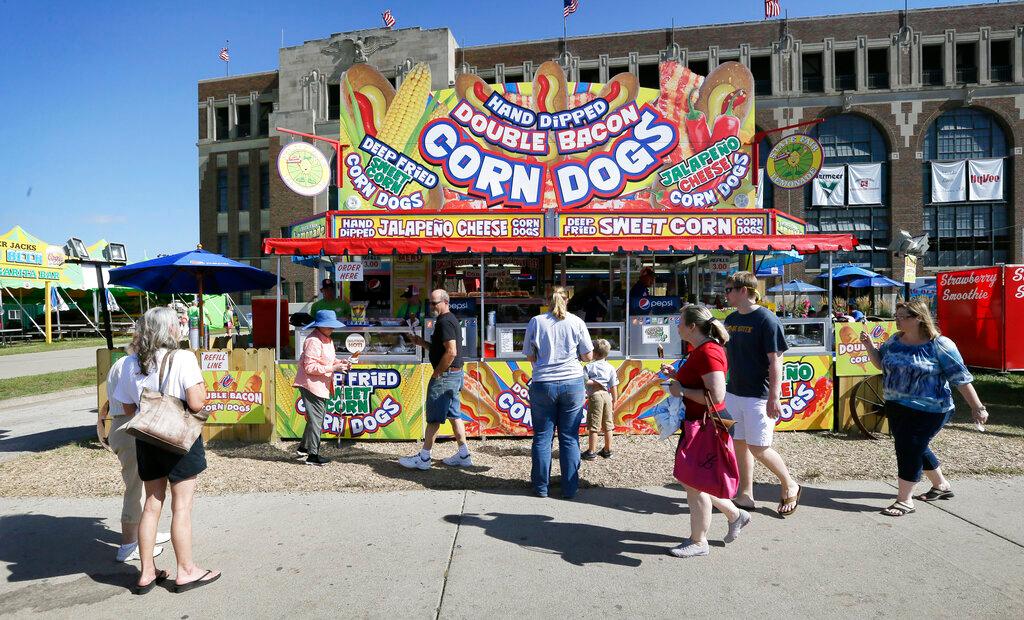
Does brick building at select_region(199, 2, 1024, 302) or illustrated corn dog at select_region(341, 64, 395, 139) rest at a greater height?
brick building at select_region(199, 2, 1024, 302)

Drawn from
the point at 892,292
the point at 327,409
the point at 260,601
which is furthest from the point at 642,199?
the point at 892,292

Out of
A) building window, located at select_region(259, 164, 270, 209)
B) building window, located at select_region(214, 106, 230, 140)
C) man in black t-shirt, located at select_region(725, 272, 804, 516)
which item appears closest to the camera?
man in black t-shirt, located at select_region(725, 272, 804, 516)

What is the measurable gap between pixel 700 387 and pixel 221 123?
45.2 m

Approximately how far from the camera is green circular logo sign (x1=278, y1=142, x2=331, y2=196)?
31.6 feet

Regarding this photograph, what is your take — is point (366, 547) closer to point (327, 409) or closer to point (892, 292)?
point (327, 409)

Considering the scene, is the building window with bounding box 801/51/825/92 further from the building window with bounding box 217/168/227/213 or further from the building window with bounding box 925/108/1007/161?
the building window with bounding box 217/168/227/213

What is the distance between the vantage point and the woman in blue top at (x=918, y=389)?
14.5ft

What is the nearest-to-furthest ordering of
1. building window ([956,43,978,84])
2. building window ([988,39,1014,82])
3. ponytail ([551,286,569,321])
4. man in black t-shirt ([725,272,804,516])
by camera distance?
man in black t-shirt ([725,272,804,516]) < ponytail ([551,286,569,321]) < building window ([988,39,1014,82]) < building window ([956,43,978,84])

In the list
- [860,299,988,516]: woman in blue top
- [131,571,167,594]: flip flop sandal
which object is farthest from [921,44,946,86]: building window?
[131,571,167,594]: flip flop sandal

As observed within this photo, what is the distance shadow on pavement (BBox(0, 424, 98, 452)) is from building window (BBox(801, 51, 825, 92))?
3693 cm

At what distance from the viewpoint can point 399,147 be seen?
1038 cm

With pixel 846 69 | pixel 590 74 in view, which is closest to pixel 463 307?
pixel 590 74

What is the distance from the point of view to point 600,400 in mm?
6176

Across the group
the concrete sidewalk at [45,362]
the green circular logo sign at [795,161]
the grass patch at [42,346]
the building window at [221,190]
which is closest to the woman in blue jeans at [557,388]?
the green circular logo sign at [795,161]
